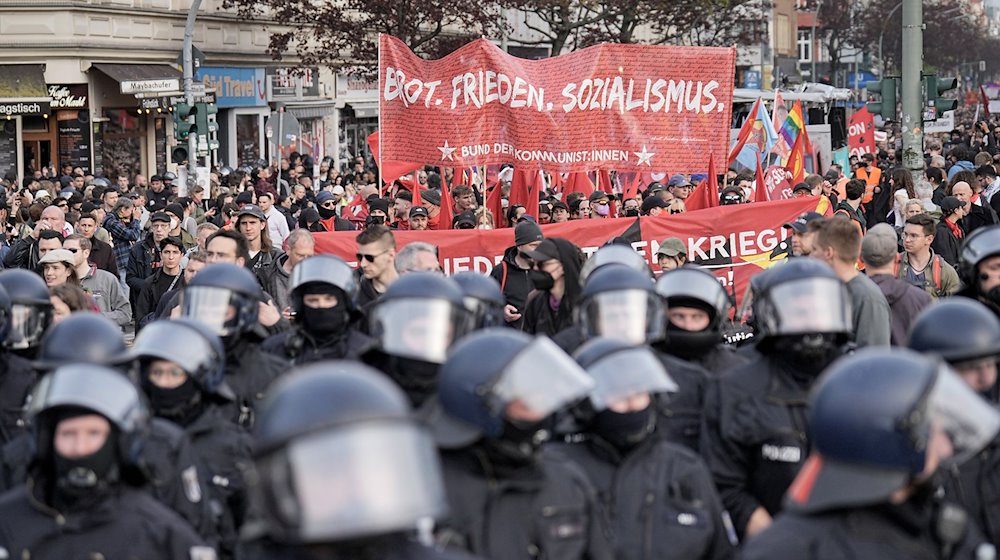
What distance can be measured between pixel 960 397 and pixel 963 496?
130cm

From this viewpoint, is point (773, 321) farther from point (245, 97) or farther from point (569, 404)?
point (245, 97)

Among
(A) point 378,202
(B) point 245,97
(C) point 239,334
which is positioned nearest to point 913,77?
(A) point 378,202

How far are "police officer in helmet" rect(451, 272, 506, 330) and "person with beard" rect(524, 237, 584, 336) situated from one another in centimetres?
149

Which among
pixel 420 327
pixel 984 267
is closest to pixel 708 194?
pixel 984 267

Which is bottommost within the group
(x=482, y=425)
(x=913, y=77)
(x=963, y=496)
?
(x=963, y=496)

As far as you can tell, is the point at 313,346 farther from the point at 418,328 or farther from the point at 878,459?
the point at 878,459

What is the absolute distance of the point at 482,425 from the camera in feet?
14.5

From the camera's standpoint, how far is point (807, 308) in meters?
5.84

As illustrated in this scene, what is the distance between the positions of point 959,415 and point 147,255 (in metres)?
12.0

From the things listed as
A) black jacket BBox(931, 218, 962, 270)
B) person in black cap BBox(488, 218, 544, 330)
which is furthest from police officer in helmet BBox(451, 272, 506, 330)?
black jacket BBox(931, 218, 962, 270)

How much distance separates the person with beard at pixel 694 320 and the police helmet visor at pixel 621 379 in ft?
5.17

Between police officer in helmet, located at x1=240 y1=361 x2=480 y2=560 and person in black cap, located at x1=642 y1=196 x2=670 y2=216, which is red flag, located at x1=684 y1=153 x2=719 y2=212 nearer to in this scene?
person in black cap, located at x1=642 y1=196 x2=670 y2=216

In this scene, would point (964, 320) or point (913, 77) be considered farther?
point (913, 77)

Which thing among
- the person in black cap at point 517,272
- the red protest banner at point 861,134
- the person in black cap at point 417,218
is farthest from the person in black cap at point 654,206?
the red protest banner at point 861,134
